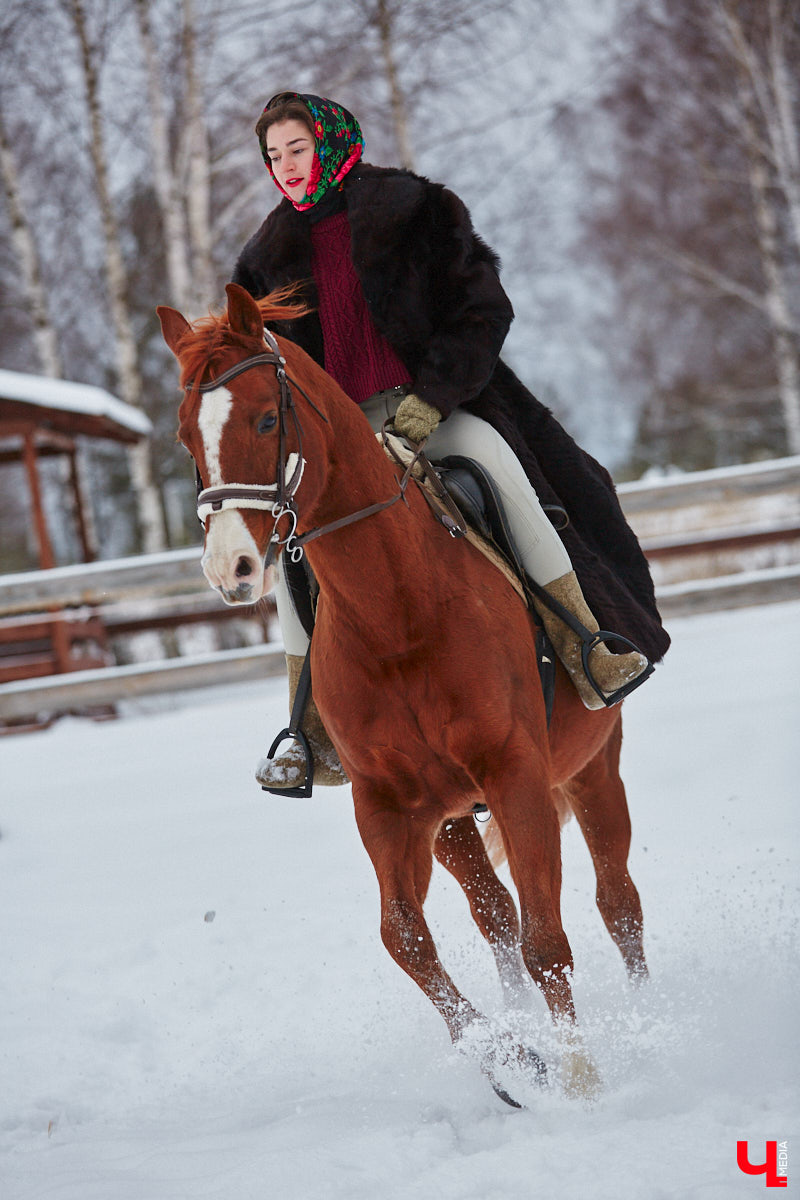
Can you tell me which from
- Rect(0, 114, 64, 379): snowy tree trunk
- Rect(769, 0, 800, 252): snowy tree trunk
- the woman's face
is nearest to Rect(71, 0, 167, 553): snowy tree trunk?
Rect(0, 114, 64, 379): snowy tree trunk

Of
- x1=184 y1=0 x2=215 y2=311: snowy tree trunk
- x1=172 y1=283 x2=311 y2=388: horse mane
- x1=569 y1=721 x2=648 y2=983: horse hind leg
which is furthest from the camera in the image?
x1=184 y1=0 x2=215 y2=311: snowy tree trunk

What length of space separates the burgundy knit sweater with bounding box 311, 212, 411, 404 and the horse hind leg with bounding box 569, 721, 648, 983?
1.52m

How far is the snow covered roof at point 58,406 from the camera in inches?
431

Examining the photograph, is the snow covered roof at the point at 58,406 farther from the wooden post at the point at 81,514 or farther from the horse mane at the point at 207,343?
the horse mane at the point at 207,343

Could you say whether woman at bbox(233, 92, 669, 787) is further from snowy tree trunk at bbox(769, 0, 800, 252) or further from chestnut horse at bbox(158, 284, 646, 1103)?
snowy tree trunk at bbox(769, 0, 800, 252)

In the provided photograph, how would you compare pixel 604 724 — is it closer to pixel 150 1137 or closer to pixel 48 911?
pixel 150 1137

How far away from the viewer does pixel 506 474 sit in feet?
10.1

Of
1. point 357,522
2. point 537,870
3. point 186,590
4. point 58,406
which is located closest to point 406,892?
point 537,870

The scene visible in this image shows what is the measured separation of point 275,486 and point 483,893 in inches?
69.2

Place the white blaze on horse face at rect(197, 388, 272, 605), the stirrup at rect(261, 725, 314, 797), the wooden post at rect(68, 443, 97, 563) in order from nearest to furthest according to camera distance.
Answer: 1. the white blaze on horse face at rect(197, 388, 272, 605)
2. the stirrup at rect(261, 725, 314, 797)
3. the wooden post at rect(68, 443, 97, 563)

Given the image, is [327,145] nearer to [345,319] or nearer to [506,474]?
[345,319]

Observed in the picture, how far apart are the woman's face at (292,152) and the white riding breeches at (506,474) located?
24.4 inches

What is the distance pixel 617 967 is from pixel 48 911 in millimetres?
2402

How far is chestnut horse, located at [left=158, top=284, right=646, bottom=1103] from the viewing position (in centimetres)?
242
